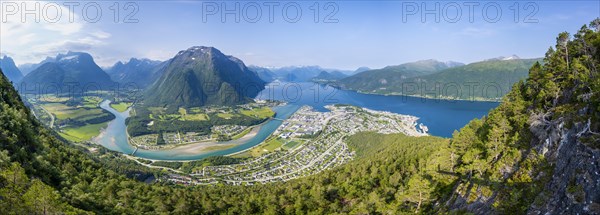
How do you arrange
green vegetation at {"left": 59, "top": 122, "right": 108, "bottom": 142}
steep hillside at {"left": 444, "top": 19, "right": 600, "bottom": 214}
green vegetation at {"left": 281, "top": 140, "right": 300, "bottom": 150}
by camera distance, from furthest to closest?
1. green vegetation at {"left": 59, "top": 122, "right": 108, "bottom": 142}
2. green vegetation at {"left": 281, "top": 140, "right": 300, "bottom": 150}
3. steep hillside at {"left": 444, "top": 19, "right": 600, "bottom": 214}

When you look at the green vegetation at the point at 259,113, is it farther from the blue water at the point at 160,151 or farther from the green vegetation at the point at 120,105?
the green vegetation at the point at 120,105

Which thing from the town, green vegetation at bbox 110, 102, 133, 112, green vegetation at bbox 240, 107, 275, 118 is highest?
green vegetation at bbox 110, 102, 133, 112

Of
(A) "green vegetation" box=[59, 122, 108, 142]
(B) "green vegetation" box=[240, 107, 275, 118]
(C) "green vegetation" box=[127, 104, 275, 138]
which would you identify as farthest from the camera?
(B) "green vegetation" box=[240, 107, 275, 118]

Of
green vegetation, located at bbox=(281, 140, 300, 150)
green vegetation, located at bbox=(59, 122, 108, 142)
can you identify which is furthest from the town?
green vegetation, located at bbox=(59, 122, 108, 142)

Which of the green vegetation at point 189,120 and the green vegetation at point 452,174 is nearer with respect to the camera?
the green vegetation at point 452,174

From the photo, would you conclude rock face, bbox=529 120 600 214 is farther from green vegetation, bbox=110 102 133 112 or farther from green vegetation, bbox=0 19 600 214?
green vegetation, bbox=110 102 133 112

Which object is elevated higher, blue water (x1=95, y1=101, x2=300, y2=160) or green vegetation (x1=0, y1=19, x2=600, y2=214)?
green vegetation (x1=0, y1=19, x2=600, y2=214)

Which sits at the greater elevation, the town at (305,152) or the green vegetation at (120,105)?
the green vegetation at (120,105)

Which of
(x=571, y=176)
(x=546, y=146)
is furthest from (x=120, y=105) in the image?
→ (x=571, y=176)

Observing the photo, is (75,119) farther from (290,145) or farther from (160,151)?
(290,145)

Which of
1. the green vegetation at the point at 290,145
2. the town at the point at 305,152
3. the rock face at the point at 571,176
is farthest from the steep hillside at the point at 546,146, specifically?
the green vegetation at the point at 290,145

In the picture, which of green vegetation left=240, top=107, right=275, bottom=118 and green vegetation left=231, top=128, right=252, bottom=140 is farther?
green vegetation left=240, top=107, right=275, bottom=118
